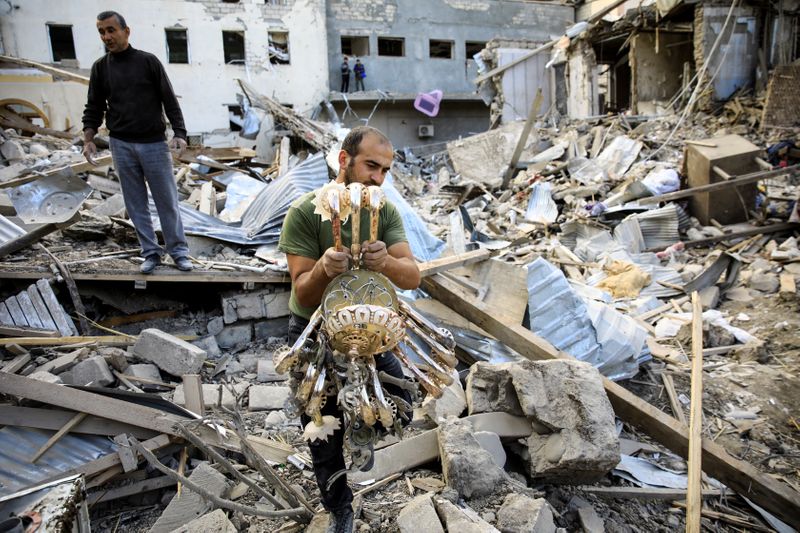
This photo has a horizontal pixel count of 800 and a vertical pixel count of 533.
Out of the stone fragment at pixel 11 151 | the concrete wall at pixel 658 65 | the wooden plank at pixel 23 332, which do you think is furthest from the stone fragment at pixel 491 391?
the concrete wall at pixel 658 65

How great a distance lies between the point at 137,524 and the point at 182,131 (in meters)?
3.30

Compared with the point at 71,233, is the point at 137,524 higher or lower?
lower

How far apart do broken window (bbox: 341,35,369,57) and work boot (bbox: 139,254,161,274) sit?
23241mm

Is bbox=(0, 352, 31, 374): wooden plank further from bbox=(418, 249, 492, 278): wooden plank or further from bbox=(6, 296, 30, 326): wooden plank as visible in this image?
bbox=(418, 249, 492, 278): wooden plank

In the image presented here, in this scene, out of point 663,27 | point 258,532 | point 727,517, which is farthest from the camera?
point 663,27

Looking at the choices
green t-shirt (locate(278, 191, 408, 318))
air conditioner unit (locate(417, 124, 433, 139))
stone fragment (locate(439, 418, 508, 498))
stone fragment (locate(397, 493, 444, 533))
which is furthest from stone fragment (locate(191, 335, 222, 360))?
air conditioner unit (locate(417, 124, 433, 139))

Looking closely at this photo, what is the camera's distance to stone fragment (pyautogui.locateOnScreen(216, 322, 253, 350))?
5.21m

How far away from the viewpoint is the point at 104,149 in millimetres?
9539

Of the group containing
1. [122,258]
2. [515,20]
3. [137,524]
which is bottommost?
[137,524]

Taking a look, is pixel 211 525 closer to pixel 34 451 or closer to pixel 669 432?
pixel 34 451

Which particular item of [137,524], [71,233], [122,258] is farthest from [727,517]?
[71,233]

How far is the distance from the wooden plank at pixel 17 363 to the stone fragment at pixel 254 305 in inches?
66.2

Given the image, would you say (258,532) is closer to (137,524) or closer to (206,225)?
(137,524)

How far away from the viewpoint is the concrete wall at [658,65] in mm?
13492
